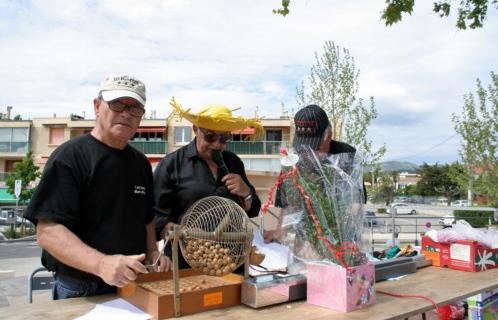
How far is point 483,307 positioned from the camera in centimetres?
316

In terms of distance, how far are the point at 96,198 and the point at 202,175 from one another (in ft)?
Result: 2.55

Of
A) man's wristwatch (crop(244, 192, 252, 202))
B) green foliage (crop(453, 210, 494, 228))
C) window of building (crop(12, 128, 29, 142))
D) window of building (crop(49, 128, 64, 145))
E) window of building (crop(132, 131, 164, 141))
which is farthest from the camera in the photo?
window of building (crop(12, 128, 29, 142))

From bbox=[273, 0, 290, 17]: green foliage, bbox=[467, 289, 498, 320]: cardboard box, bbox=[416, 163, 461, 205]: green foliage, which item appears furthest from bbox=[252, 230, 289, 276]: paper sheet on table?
bbox=[416, 163, 461, 205]: green foliage

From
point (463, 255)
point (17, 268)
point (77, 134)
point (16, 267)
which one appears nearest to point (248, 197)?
point (463, 255)

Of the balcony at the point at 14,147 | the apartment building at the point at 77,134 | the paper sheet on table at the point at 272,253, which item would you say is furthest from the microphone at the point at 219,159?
the balcony at the point at 14,147

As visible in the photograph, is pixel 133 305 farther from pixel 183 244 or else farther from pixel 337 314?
pixel 337 314

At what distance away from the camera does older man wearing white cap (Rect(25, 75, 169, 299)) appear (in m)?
1.65

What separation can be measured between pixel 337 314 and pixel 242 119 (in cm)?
112

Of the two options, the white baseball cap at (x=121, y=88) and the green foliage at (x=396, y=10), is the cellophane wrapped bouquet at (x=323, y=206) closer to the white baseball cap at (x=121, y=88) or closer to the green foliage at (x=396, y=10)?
the white baseball cap at (x=121, y=88)

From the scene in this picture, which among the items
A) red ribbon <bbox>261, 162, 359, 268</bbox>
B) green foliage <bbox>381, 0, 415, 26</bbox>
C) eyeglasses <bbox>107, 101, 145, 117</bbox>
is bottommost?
red ribbon <bbox>261, 162, 359, 268</bbox>

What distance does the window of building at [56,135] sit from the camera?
3531 centimetres

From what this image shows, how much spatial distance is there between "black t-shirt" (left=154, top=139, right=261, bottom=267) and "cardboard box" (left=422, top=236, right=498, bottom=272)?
107 centimetres

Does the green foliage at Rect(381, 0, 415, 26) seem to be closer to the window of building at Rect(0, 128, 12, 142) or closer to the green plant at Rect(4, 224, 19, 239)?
the green plant at Rect(4, 224, 19, 239)

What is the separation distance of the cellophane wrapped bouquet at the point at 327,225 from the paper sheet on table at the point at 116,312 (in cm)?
65
